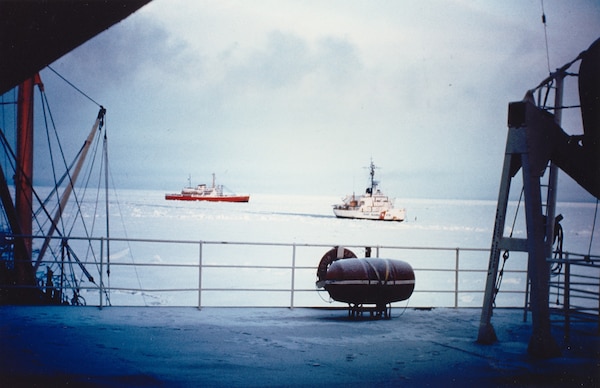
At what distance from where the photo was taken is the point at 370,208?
106 m

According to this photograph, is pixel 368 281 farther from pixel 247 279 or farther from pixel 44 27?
pixel 247 279

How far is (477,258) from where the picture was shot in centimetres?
8850

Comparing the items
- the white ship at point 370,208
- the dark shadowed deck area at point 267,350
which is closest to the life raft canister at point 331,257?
the dark shadowed deck area at point 267,350

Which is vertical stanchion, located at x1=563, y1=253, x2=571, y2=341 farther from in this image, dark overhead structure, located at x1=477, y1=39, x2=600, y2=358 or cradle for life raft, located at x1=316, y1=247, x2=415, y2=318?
cradle for life raft, located at x1=316, y1=247, x2=415, y2=318

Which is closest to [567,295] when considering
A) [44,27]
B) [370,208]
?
[44,27]

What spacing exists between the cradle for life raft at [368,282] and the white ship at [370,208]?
91.7 metres

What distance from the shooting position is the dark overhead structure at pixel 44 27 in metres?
5.07

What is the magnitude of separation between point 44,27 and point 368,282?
5.82 m

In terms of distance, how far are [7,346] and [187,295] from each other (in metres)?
62.0

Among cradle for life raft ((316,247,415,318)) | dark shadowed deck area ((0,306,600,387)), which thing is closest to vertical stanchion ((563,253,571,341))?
dark shadowed deck area ((0,306,600,387))

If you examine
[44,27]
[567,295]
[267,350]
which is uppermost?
[44,27]

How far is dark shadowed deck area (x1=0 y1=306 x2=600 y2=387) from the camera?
5.63 m

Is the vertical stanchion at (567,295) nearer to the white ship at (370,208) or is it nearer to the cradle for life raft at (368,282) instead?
the cradle for life raft at (368,282)

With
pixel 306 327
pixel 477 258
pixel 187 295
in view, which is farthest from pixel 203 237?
pixel 306 327
